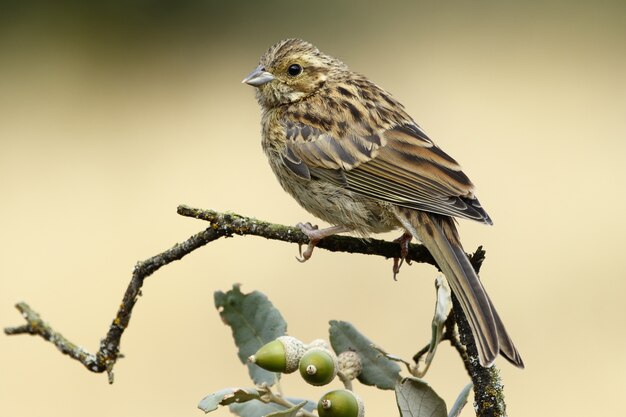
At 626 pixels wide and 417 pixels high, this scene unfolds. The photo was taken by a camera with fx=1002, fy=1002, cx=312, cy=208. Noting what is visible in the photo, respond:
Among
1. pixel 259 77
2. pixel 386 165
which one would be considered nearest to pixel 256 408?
pixel 386 165

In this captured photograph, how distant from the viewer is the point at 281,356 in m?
1.42

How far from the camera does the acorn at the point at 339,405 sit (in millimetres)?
1341

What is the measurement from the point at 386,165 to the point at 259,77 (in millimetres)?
671

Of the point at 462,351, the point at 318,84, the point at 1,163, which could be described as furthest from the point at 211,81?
the point at 462,351

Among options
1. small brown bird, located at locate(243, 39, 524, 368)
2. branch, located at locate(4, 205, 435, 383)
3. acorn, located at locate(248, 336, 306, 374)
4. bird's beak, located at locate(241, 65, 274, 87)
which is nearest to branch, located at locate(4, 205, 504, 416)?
branch, located at locate(4, 205, 435, 383)

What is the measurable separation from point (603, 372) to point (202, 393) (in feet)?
8.10

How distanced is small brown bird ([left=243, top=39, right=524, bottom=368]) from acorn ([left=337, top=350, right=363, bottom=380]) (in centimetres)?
98

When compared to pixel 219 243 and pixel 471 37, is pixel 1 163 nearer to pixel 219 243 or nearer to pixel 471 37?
pixel 219 243

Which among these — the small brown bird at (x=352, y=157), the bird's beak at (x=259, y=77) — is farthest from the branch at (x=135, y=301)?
the bird's beak at (x=259, y=77)

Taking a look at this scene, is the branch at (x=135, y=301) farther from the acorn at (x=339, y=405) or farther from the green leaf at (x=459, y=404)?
the acorn at (x=339, y=405)

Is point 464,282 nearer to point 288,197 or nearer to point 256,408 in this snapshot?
point 256,408

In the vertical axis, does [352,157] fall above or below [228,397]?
above

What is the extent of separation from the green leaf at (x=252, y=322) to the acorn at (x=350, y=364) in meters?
0.12

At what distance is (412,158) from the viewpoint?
3244 millimetres
